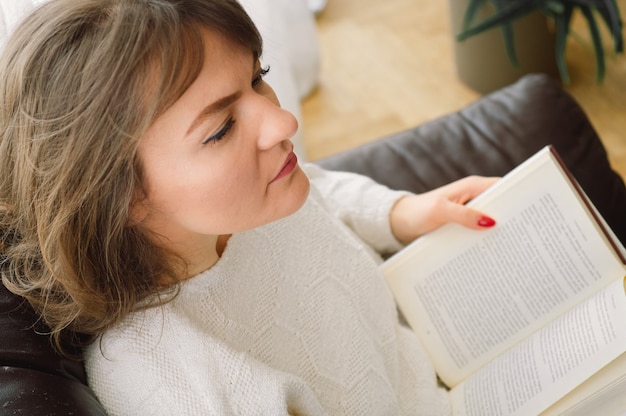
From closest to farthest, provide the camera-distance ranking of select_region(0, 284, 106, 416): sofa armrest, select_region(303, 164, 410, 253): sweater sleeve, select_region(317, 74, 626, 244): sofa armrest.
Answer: select_region(0, 284, 106, 416): sofa armrest → select_region(303, 164, 410, 253): sweater sleeve → select_region(317, 74, 626, 244): sofa armrest

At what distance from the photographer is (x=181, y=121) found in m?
0.84

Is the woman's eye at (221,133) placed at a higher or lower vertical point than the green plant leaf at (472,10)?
higher

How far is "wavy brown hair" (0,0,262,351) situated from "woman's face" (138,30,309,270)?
18 mm

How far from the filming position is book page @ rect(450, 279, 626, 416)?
3.29 ft

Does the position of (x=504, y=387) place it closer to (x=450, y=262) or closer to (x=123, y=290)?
(x=450, y=262)

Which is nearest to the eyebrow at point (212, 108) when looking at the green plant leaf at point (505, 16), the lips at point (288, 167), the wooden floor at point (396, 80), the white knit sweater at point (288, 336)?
the lips at point (288, 167)

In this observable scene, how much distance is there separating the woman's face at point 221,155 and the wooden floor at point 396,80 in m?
1.41

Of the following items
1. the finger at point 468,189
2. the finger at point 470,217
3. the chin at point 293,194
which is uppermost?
the chin at point 293,194

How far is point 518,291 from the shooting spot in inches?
46.2

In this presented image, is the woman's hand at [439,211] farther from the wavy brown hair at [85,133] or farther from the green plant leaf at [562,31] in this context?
the green plant leaf at [562,31]

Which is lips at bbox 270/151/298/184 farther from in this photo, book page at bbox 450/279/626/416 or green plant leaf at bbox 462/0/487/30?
green plant leaf at bbox 462/0/487/30

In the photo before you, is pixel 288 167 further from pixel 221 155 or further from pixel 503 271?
pixel 503 271

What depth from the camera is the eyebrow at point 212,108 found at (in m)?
0.85

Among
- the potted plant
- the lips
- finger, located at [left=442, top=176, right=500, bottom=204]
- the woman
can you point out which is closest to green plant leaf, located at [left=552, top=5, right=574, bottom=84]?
the potted plant
